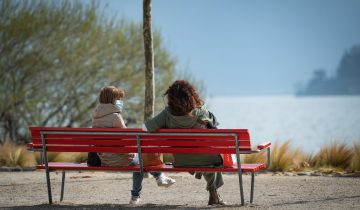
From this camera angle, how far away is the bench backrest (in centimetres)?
791

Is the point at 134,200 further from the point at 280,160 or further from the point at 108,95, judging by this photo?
the point at 280,160

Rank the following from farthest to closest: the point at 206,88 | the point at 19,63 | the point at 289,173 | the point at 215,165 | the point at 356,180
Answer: the point at 206,88
the point at 19,63
the point at 289,173
the point at 356,180
the point at 215,165

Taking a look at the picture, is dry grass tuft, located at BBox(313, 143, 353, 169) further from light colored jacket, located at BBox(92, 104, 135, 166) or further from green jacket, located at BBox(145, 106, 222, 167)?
light colored jacket, located at BBox(92, 104, 135, 166)

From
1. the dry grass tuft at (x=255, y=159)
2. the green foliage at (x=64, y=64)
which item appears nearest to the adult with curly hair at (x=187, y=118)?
the dry grass tuft at (x=255, y=159)

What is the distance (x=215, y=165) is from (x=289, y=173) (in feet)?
14.3

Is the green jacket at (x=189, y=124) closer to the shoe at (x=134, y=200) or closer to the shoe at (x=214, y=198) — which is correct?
the shoe at (x=214, y=198)

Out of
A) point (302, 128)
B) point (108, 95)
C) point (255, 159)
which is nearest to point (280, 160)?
point (255, 159)

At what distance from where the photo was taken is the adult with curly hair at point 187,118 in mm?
8023

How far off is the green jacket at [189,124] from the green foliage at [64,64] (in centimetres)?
1157

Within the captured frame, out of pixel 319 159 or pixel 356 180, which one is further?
pixel 319 159

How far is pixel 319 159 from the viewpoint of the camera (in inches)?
527

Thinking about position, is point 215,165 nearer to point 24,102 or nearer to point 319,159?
point 319,159

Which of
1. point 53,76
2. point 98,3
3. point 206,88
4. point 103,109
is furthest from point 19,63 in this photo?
point 103,109

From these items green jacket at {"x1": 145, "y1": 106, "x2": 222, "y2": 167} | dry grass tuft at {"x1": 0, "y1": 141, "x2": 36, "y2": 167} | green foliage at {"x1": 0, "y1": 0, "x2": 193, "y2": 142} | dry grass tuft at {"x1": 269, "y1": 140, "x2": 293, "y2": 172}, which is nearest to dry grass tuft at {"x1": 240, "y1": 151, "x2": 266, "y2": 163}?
dry grass tuft at {"x1": 269, "y1": 140, "x2": 293, "y2": 172}
